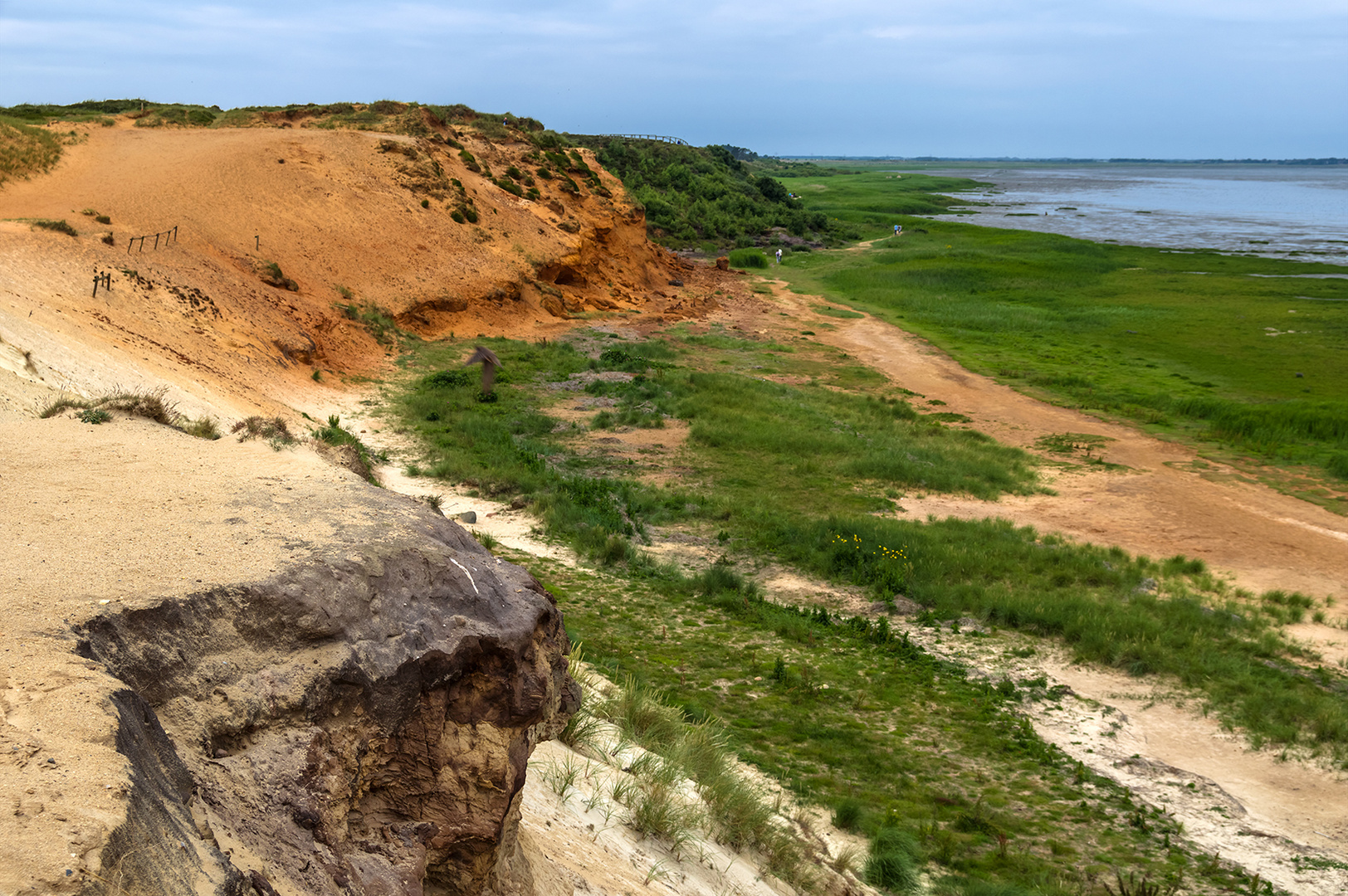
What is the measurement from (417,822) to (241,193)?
89.3 ft

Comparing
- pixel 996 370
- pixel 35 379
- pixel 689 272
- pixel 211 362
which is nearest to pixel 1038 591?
Answer: pixel 35 379

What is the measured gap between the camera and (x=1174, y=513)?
17.5m

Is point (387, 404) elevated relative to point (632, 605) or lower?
elevated

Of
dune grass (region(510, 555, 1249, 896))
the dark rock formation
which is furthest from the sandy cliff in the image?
the dark rock formation

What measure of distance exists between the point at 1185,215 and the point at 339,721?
115m

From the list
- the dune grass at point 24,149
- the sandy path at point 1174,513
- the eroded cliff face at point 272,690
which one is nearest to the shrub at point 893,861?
the eroded cliff face at point 272,690

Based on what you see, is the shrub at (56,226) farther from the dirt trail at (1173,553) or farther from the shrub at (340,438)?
the dirt trail at (1173,553)

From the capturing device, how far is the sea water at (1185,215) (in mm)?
70438

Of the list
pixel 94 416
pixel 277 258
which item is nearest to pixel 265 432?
pixel 94 416

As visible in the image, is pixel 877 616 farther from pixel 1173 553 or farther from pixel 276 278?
pixel 276 278

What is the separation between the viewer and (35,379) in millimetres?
11570

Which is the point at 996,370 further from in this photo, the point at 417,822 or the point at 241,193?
the point at 417,822

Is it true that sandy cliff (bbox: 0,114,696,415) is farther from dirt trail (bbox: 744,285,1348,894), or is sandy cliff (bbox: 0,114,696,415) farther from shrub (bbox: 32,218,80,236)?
dirt trail (bbox: 744,285,1348,894)

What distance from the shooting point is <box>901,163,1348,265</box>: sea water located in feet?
231
